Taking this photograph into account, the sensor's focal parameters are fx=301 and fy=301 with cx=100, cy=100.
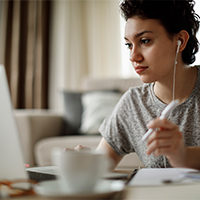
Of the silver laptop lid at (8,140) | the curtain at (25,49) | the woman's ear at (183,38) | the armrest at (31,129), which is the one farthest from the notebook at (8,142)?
the curtain at (25,49)

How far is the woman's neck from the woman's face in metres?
0.09

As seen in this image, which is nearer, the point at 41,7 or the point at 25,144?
the point at 25,144

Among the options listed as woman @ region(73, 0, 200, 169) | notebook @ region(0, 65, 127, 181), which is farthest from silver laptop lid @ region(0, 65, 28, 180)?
woman @ region(73, 0, 200, 169)

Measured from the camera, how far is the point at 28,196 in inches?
20.6

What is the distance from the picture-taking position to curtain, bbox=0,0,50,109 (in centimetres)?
375

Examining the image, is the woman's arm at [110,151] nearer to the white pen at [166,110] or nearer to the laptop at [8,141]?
the white pen at [166,110]

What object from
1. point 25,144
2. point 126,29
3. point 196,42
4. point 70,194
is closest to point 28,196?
point 70,194

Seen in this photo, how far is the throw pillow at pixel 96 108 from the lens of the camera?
2402mm

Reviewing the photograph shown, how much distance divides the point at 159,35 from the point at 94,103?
1.47 metres

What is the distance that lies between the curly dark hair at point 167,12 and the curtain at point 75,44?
8.99ft

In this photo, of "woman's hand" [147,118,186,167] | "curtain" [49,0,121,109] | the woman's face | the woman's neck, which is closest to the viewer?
"woman's hand" [147,118,186,167]

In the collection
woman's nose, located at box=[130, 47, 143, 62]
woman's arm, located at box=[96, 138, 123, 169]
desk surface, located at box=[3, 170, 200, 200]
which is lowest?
woman's arm, located at box=[96, 138, 123, 169]

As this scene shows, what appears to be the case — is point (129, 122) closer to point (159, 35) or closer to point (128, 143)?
point (128, 143)

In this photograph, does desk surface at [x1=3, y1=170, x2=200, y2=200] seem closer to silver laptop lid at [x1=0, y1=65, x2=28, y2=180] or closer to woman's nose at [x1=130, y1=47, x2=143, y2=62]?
silver laptop lid at [x1=0, y1=65, x2=28, y2=180]
